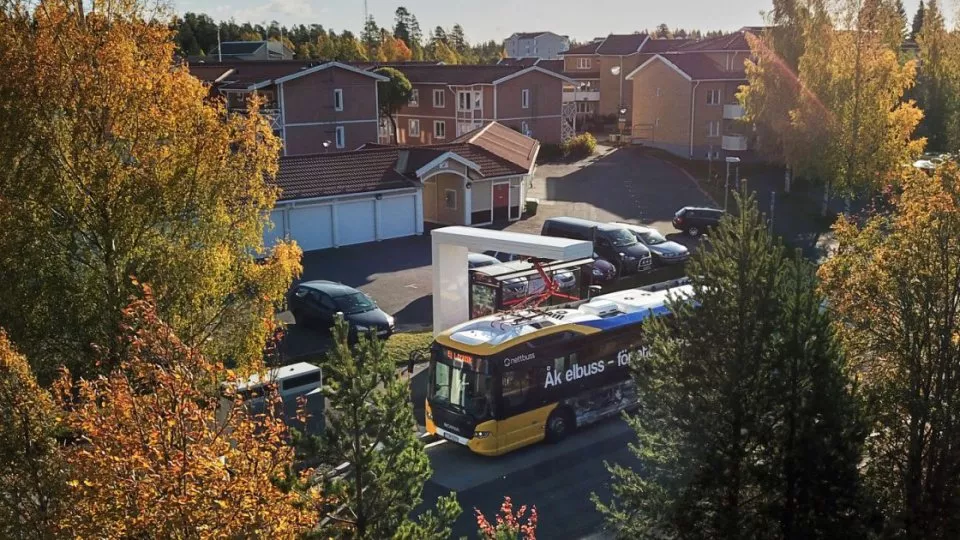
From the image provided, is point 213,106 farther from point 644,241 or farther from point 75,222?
point 644,241

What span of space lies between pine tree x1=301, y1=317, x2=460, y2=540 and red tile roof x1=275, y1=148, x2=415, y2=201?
2500 centimetres

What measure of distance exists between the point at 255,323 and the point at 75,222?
2.85m

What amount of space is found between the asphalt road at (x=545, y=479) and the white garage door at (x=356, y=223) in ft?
60.8

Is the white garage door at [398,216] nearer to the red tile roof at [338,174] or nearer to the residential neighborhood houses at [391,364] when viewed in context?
the red tile roof at [338,174]

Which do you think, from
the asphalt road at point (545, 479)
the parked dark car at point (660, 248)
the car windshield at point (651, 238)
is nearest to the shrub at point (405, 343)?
the asphalt road at point (545, 479)

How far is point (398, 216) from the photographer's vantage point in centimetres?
3756

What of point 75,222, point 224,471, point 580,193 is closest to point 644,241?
point 580,193

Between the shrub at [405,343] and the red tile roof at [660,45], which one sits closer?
the shrub at [405,343]

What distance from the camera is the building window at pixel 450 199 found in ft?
132

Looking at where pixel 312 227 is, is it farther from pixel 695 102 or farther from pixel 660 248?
pixel 695 102

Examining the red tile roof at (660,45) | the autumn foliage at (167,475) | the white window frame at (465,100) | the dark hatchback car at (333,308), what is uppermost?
the red tile roof at (660,45)

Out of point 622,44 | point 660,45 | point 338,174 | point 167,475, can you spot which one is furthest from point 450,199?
point 660,45

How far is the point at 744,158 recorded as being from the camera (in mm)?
56656

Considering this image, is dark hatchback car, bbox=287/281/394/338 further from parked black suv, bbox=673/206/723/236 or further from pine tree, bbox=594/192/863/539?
parked black suv, bbox=673/206/723/236
